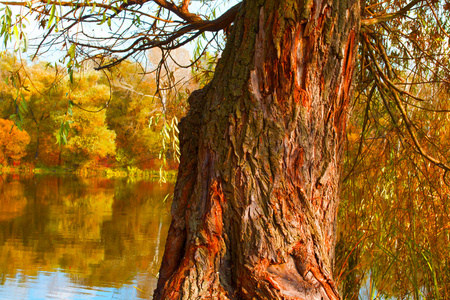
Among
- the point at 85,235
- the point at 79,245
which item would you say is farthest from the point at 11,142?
the point at 79,245

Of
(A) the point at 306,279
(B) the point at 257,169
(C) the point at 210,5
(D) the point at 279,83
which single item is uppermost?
(C) the point at 210,5

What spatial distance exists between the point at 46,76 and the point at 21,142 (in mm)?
2930

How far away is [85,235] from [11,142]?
1246cm

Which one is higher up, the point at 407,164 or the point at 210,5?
the point at 210,5

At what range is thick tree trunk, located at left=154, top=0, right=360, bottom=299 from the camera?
1544 millimetres

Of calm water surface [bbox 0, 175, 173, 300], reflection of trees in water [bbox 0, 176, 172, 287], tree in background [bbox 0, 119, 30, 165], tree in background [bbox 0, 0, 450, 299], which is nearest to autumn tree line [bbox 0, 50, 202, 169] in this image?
tree in background [bbox 0, 119, 30, 165]

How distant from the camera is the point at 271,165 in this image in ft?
5.21

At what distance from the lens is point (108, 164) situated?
70.1 ft

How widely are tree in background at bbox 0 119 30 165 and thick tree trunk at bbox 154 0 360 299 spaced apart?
17.6m

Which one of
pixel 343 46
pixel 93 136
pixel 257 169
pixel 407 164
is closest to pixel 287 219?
pixel 257 169

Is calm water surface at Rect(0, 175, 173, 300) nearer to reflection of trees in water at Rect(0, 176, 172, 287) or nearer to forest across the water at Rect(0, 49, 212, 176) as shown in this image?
reflection of trees in water at Rect(0, 176, 172, 287)

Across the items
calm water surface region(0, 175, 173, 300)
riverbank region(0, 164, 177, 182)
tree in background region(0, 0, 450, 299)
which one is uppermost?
tree in background region(0, 0, 450, 299)

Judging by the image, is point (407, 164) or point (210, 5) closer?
point (407, 164)

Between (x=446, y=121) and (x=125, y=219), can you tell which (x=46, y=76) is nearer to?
(x=125, y=219)
